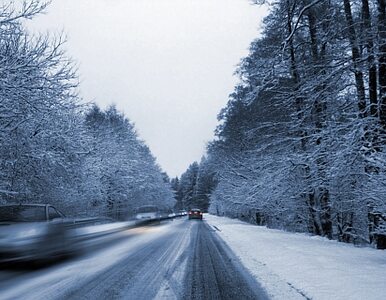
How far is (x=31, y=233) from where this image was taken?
9.45 meters

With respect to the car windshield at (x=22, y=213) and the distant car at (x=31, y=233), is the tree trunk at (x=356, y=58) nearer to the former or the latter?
the distant car at (x=31, y=233)

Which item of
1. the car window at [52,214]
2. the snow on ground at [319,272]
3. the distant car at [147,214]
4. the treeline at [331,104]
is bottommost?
the snow on ground at [319,272]

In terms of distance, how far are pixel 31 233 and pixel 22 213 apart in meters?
1.45

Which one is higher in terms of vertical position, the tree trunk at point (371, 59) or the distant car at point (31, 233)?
the tree trunk at point (371, 59)

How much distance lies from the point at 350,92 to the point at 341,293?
32.3ft

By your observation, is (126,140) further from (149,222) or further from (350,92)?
(350,92)

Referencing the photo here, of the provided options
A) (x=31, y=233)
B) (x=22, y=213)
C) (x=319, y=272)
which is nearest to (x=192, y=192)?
(x=22, y=213)

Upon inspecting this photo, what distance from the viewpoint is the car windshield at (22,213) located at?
412 inches

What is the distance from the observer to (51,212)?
11.2 metres

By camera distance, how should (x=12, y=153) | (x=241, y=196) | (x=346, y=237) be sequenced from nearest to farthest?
(x=12, y=153) → (x=346, y=237) → (x=241, y=196)

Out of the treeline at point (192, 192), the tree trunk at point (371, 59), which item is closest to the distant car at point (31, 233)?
the tree trunk at point (371, 59)

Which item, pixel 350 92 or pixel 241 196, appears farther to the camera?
pixel 241 196

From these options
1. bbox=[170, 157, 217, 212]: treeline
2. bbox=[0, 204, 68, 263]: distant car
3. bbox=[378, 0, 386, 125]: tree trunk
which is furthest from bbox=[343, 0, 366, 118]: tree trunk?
bbox=[170, 157, 217, 212]: treeline

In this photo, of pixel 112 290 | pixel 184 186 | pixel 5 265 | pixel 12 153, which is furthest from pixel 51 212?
pixel 184 186
